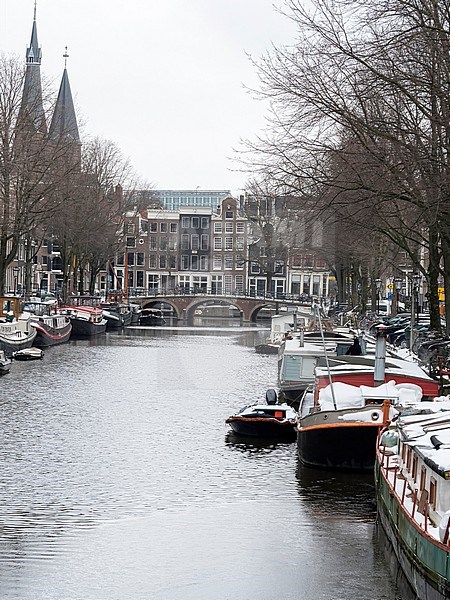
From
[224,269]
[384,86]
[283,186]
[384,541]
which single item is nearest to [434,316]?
[283,186]

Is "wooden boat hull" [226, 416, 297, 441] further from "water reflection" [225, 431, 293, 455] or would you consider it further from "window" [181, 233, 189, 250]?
"window" [181, 233, 189, 250]

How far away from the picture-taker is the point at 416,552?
13.7 m

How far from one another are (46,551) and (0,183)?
40.5 metres

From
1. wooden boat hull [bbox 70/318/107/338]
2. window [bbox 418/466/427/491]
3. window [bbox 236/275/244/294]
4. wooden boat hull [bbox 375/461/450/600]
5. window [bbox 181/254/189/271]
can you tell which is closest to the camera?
wooden boat hull [bbox 375/461/450/600]

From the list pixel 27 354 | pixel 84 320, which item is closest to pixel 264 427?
pixel 27 354

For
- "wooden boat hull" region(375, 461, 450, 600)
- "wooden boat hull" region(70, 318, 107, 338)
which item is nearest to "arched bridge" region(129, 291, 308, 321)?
"wooden boat hull" region(70, 318, 107, 338)

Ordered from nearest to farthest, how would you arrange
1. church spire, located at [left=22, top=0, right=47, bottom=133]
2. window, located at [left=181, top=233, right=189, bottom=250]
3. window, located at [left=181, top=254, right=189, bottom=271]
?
church spire, located at [left=22, top=0, right=47, bottom=133]
window, located at [left=181, top=233, right=189, bottom=250]
window, located at [left=181, top=254, right=189, bottom=271]

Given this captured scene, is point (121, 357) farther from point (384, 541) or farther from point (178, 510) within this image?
point (384, 541)

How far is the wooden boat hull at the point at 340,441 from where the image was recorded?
75.3ft

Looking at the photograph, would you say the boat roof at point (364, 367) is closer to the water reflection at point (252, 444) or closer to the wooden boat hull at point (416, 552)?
the water reflection at point (252, 444)

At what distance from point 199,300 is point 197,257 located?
2036 centimetres

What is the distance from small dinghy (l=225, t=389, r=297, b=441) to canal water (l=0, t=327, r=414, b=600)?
0.62 m

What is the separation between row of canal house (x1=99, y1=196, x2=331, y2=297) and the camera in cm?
12575

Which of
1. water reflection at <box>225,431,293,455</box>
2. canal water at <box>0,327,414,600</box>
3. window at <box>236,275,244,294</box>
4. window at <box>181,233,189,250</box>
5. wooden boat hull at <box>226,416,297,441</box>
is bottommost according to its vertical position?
canal water at <box>0,327,414,600</box>
